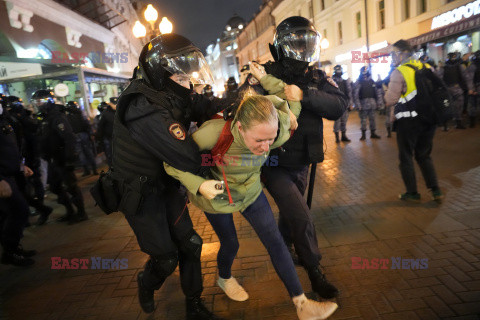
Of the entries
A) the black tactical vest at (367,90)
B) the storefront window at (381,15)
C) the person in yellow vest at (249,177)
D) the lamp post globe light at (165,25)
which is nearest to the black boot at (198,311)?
the person in yellow vest at (249,177)

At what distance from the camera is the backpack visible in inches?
153

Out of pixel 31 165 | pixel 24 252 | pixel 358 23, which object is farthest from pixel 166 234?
pixel 358 23

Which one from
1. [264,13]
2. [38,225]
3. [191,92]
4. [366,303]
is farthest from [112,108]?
[264,13]

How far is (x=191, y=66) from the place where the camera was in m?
2.16

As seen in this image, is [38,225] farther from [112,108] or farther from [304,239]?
[304,239]

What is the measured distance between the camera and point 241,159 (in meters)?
2.11

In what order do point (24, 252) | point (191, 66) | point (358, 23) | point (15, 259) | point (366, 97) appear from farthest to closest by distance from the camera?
point (358, 23)
point (366, 97)
point (24, 252)
point (15, 259)
point (191, 66)

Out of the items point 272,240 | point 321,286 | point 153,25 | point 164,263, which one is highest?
point 153,25

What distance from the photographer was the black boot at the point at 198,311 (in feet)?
8.18

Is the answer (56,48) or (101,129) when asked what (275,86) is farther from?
(56,48)

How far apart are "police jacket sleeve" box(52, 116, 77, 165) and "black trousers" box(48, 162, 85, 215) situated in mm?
200

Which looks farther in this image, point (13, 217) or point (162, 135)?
point (13, 217)

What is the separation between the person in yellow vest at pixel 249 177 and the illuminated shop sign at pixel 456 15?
16858 millimetres

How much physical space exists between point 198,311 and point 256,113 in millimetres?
1678
